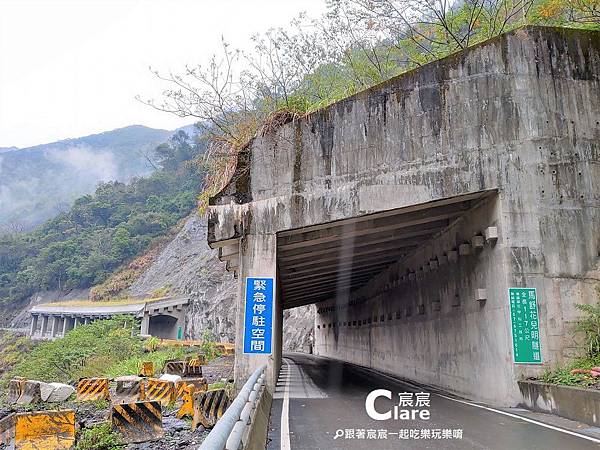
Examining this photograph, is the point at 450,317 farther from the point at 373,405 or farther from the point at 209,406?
the point at 209,406

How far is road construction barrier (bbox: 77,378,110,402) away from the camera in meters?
11.2

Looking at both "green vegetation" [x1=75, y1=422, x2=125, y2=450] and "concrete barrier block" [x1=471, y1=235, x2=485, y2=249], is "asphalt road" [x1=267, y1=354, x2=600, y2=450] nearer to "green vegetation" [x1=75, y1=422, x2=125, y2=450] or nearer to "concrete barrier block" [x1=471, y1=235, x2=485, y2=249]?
"green vegetation" [x1=75, y1=422, x2=125, y2=450]

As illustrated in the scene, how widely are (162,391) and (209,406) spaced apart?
3231 millimetres

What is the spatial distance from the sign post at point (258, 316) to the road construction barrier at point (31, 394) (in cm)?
675

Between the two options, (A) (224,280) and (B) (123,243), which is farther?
(B) (123,243)

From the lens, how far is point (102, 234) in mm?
71375

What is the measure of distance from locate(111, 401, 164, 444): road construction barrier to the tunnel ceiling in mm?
4544

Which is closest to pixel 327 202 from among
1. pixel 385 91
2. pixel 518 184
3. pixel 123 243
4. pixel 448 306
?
pixel 385 91

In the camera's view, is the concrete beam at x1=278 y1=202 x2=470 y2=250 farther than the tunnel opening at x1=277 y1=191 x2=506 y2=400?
Yes

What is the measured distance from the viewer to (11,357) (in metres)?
35.6

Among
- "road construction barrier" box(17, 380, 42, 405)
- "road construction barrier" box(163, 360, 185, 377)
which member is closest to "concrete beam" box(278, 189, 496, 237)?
"road construction barrier" box(163, 360, 185, 377)

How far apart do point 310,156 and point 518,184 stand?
4108 millimetres

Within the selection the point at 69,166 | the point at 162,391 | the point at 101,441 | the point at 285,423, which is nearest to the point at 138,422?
the point at 101,441

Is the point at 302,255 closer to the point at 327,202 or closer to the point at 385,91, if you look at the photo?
the point at 327,202
